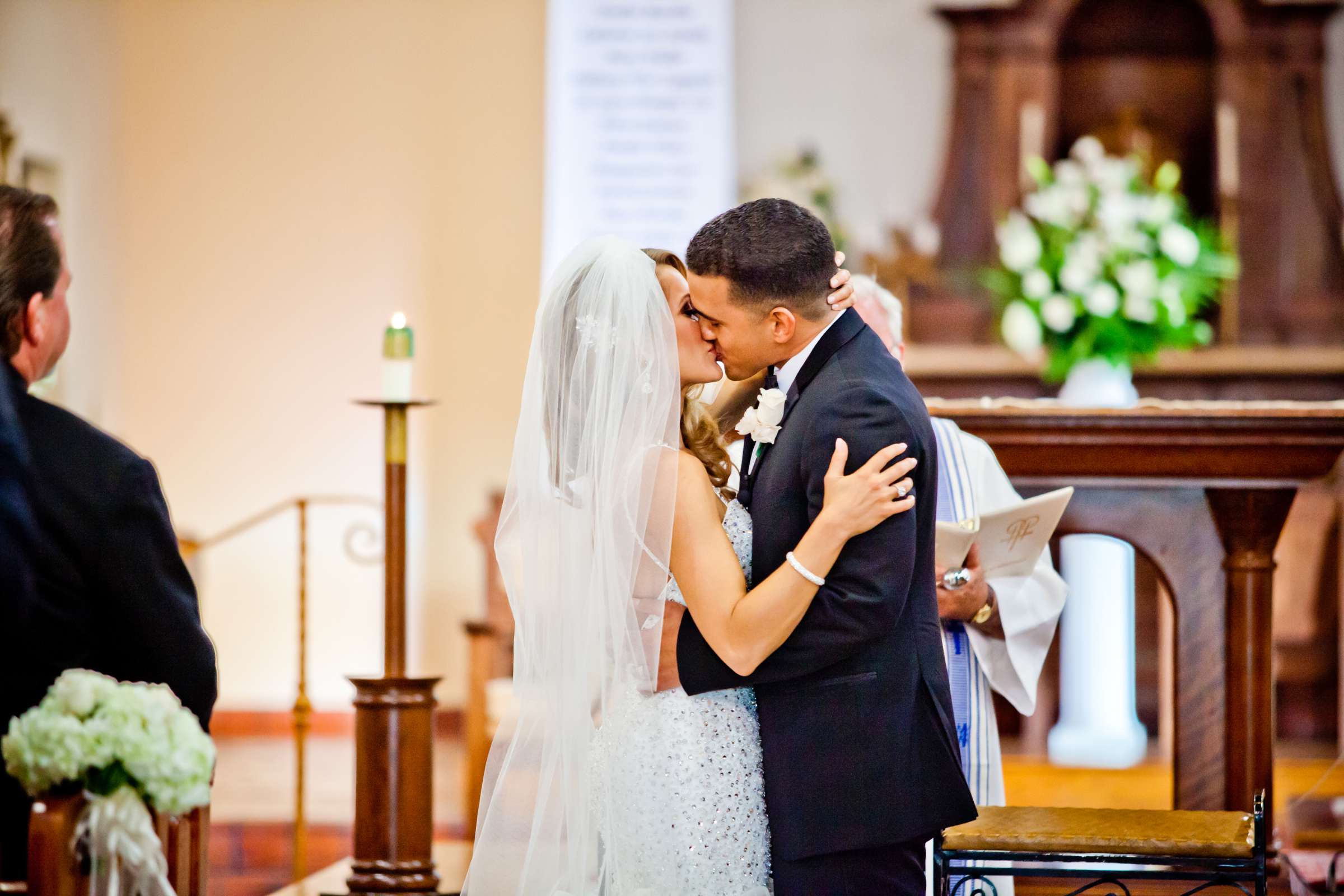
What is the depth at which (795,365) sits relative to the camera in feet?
9.73

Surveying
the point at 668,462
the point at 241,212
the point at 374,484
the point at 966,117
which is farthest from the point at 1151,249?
the point at 241,212

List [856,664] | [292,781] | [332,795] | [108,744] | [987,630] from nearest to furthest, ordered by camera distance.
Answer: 1. [108,744]
2. [856,664]
3. [987,630]
4. [332,795]
5. [292,781]

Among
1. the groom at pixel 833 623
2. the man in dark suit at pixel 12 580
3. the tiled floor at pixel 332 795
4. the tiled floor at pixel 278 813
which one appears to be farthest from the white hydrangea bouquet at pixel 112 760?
the tiled floor at pixel 332 795

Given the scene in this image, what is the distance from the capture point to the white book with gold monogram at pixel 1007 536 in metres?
2.68

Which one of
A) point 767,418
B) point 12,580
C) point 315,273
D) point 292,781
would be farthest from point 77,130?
point 767,418

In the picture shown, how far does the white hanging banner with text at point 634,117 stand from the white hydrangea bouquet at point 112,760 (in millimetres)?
5193

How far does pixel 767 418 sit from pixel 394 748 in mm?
1532

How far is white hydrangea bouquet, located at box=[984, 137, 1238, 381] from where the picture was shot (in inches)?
194

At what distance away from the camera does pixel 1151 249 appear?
5.12 meters

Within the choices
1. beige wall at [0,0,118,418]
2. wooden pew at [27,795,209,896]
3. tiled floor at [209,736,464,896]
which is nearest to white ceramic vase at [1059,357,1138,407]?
tiled floor at [209,736,464,896]

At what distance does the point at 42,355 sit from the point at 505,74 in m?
5.54

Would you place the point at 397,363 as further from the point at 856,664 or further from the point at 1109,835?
the point at 1109,835

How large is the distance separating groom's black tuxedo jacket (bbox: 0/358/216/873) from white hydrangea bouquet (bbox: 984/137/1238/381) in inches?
134

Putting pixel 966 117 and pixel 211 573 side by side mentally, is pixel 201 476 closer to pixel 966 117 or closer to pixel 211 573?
pixel 211 573
